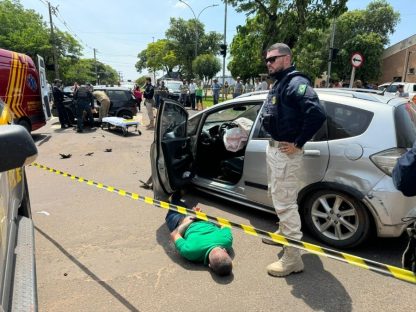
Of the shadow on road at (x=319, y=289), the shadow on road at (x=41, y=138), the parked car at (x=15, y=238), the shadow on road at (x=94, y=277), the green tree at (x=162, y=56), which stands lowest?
the shadow on road at (x=41, y=138)

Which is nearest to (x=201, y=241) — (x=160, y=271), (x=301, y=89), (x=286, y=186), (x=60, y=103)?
(x=160, y=271)

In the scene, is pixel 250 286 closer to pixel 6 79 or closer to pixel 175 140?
pixel 175 140

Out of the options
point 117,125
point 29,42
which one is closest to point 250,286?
point 117,125

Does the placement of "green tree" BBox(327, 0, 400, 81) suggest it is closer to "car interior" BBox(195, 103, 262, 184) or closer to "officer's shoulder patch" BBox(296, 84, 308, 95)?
"car interior" BBox(195, 103, 262, 184)

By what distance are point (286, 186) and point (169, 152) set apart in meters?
1.51

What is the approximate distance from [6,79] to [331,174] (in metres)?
8.20

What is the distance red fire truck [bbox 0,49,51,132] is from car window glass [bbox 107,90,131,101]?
3.27 m

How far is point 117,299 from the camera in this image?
9.31 ft

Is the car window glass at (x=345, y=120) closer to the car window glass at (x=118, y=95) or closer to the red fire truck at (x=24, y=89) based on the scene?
the red fire truck at (x=24, y=89)

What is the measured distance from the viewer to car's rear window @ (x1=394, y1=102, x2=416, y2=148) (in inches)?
129

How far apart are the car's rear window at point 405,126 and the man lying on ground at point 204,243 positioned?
6.03ft

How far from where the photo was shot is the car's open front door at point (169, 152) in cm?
402

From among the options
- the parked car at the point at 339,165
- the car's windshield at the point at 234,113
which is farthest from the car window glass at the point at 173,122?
the car's windshield at the point at 234,113

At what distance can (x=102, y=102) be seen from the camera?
1305 cm
